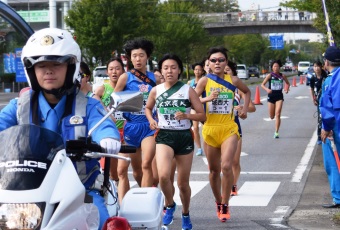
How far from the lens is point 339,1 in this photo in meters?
23.0

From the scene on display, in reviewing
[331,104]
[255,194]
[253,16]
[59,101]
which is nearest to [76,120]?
[59,101]

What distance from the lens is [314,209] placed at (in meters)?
11.4

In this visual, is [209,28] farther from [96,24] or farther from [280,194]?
[280,194]

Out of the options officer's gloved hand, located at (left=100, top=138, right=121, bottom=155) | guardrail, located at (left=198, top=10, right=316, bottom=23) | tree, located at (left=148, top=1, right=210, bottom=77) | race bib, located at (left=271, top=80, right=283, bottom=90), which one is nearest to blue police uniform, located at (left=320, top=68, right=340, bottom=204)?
officer's gloved hand, located at (left=100, top=138, right=121, bottom=155)

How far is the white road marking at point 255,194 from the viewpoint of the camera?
12086mm

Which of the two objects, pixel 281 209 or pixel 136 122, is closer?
pixel 136 122

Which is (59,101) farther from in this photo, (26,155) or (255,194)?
(255,194)

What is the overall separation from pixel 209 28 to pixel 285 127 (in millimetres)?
77556

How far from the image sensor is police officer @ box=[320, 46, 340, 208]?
34.4 ft

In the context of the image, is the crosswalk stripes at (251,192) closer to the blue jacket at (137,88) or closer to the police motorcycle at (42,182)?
the blue jacket at (137,88)

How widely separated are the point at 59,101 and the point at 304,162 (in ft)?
40.6

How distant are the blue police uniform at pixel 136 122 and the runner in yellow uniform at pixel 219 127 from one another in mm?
638

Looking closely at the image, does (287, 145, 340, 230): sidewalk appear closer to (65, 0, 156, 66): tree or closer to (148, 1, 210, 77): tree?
(65, 0, 156, 66): tree

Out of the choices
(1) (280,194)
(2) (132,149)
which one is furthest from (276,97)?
(2) (132,149)
